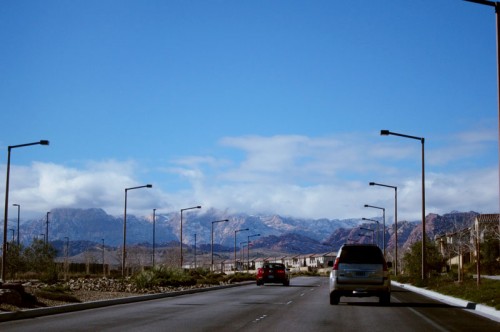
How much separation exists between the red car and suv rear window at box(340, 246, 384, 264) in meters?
28.4

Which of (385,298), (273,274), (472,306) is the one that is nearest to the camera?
(472,306)

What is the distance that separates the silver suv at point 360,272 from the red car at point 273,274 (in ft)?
92.9

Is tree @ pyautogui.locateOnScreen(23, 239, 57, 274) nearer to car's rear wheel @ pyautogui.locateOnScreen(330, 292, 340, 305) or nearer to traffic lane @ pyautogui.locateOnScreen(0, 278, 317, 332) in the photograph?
car's rear wheel @ pyautogui.locateOnScreen(330, 292, 340, 305)

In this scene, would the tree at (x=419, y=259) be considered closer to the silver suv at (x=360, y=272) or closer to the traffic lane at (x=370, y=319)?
the silver suv at (x=360, y=272)

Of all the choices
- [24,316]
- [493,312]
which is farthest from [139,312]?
[493,312]

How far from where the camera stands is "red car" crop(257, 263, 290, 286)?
58.0 metres

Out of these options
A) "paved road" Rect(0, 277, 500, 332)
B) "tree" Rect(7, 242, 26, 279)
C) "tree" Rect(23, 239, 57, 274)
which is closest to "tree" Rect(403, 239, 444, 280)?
"paved road" Rect(0, 277, 500, 332)

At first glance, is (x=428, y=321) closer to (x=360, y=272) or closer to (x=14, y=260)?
(x=360, y=272)

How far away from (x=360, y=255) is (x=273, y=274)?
28966mm

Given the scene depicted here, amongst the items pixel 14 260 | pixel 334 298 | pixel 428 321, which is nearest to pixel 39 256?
pixel 14 260

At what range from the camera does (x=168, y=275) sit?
53.0m

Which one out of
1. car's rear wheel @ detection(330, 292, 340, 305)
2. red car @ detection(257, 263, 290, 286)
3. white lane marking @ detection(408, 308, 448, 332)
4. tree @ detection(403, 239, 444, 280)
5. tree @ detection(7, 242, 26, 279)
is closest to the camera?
white lane marking @ detection(408, 308, 448, 332)

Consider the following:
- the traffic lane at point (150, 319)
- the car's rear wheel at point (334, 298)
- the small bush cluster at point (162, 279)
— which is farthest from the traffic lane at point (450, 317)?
the small bush cluster at point (162, 279)

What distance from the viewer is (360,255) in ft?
97.1
